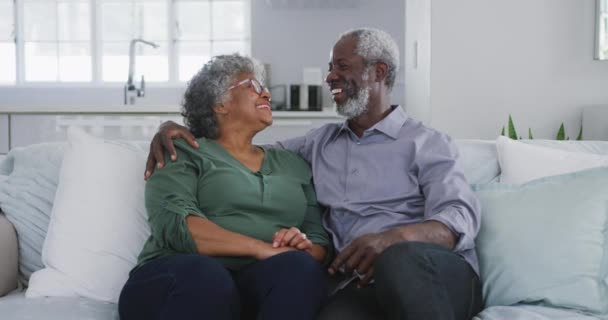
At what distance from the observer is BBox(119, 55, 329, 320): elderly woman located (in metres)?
1.50

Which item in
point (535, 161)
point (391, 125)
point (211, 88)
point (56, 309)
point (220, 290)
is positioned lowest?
point (56, 309)

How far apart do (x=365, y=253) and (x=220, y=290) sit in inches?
13.7

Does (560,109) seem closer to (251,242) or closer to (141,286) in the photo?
(251,242)

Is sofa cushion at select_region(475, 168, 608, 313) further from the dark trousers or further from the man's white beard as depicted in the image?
the man's white beard

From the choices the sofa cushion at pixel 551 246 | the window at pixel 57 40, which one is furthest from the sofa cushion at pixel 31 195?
the window at pixel 57 40

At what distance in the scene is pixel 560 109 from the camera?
3684 millimetres

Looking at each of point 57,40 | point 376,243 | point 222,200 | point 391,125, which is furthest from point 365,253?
point 57,40

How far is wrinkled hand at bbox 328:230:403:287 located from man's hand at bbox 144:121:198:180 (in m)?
0.53

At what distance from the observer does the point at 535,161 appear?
2.00m

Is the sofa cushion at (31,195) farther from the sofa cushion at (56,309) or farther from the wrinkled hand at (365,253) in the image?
the wrinkled hand at (365,253)

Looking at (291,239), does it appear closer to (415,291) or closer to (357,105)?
(415,291)

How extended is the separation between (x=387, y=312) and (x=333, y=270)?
22 centimetres


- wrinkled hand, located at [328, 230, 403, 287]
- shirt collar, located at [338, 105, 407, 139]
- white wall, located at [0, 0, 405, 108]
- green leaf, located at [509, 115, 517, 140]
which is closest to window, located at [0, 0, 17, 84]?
white wall, located at [0, 0, 405, 108]

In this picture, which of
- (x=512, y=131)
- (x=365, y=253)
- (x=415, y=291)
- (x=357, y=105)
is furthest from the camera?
(x=512, y=131)
